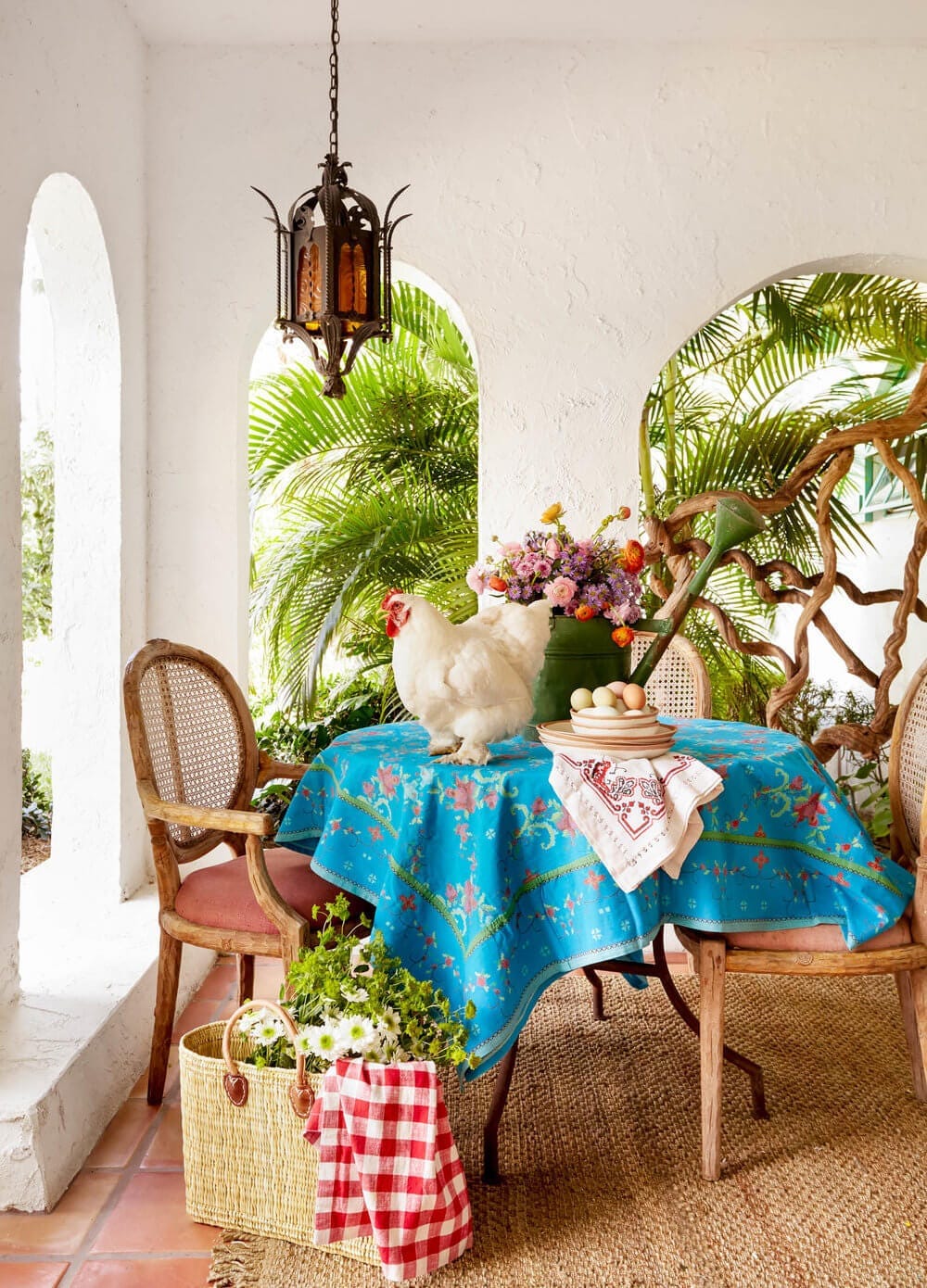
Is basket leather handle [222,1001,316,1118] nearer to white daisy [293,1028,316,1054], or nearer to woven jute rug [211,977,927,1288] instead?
white daisy [293,1028,316,1054]

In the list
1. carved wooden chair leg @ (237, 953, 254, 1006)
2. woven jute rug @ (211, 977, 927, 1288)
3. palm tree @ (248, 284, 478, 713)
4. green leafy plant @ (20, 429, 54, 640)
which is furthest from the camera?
green leafy plant @ (20, 429, 54, 640)

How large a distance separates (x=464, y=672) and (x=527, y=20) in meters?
2.49

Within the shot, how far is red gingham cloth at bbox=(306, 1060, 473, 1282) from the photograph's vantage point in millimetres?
1841

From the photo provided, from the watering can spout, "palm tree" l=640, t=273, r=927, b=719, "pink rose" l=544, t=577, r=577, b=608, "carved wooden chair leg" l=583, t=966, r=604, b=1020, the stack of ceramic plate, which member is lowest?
"carved wooden chair leg" l=583, t=966, r=604, b=1020

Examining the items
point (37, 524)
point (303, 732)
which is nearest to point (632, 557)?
point (303, 732)

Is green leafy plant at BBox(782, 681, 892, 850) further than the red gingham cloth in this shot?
Yes

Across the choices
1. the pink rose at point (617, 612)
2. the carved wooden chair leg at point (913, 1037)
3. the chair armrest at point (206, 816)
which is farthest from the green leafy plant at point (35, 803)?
the carved wooden chair leg at point (913, 1037)

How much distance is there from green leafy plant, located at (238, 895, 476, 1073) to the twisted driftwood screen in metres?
1.79

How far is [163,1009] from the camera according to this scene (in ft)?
8.34

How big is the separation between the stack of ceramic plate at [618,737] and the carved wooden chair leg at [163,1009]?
3.36ft

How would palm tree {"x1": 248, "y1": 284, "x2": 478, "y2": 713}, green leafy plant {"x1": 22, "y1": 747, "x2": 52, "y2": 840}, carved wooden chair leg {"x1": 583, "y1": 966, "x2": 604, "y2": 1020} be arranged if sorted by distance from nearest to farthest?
carved wooden chair leg {"x1": 583, "y1": 966, "x2": 604, "y2": 1020}
palm tree {"x1": 248, "y1": 284, "x2": 478, "y2": 713}
green leafy plant {"x1": 22, "y1": 747, "x2": 52, "y2": 840}

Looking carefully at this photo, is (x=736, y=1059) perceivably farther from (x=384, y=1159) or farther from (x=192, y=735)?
(x=192, y=735)

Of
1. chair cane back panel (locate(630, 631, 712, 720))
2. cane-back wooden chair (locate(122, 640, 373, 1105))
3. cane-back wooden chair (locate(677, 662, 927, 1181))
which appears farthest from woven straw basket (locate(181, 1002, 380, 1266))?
chair cane back panel (locate(630, 631, 712, 720))

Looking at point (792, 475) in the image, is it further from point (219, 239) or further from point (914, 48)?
point (219, 239)
